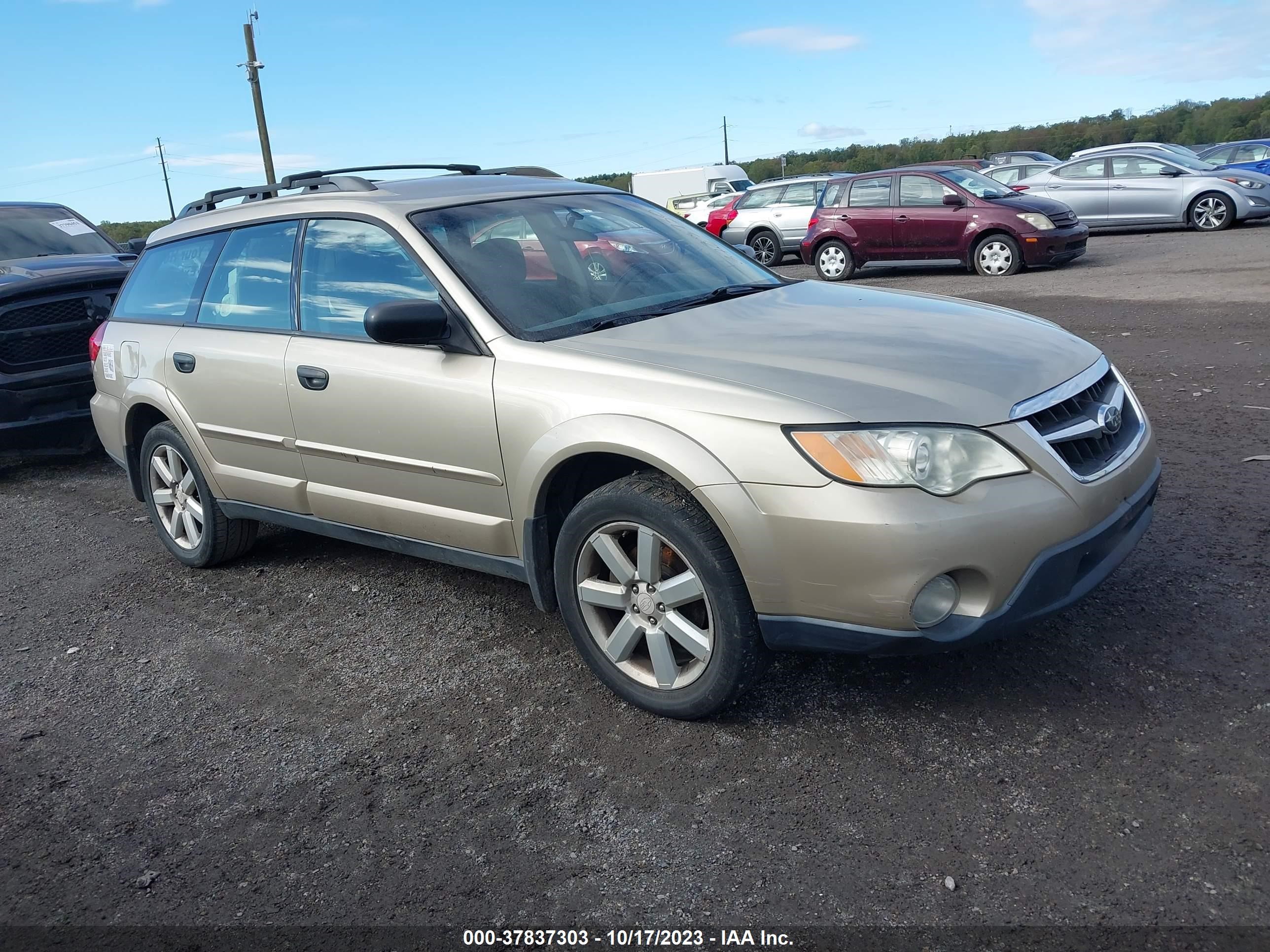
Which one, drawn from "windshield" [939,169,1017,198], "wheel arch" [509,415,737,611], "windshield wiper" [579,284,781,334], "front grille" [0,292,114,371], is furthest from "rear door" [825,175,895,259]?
"wheel arch" [509,415,737,611]

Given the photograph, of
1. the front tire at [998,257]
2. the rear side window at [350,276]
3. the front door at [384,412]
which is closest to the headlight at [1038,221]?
the front tire at [998,257]

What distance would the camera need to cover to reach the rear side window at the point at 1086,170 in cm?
1866

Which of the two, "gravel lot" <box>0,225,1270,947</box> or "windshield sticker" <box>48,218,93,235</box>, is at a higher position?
"windshield sticker" <box>48,218,93,235</box>

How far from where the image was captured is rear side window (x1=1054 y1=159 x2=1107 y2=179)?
1866 centimetres

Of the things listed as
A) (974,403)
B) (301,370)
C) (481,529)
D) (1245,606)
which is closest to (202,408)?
(301,370)

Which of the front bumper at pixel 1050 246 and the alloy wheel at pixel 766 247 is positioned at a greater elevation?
the front bumper at pixel 1050 246

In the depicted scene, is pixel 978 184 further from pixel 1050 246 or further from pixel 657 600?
pixel 657 600

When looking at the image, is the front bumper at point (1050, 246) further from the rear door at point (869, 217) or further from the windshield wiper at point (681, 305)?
the windshield wiper at point (681, 305)

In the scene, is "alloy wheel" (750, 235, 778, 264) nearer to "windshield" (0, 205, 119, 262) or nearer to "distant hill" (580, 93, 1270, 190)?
"windshield" (0, 205, 119, 262)

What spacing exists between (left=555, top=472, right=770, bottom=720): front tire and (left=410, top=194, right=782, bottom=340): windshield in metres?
0.74

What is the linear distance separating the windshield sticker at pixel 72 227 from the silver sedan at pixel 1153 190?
15.3 metres

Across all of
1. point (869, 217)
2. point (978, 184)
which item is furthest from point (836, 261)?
point (978, 184)

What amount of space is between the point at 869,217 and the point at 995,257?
6.61ft

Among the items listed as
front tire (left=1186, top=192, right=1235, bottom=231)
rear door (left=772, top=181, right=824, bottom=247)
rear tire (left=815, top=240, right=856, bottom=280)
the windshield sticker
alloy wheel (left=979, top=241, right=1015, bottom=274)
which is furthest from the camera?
rear door (left=772, top=181, right=824, bottom=247)
